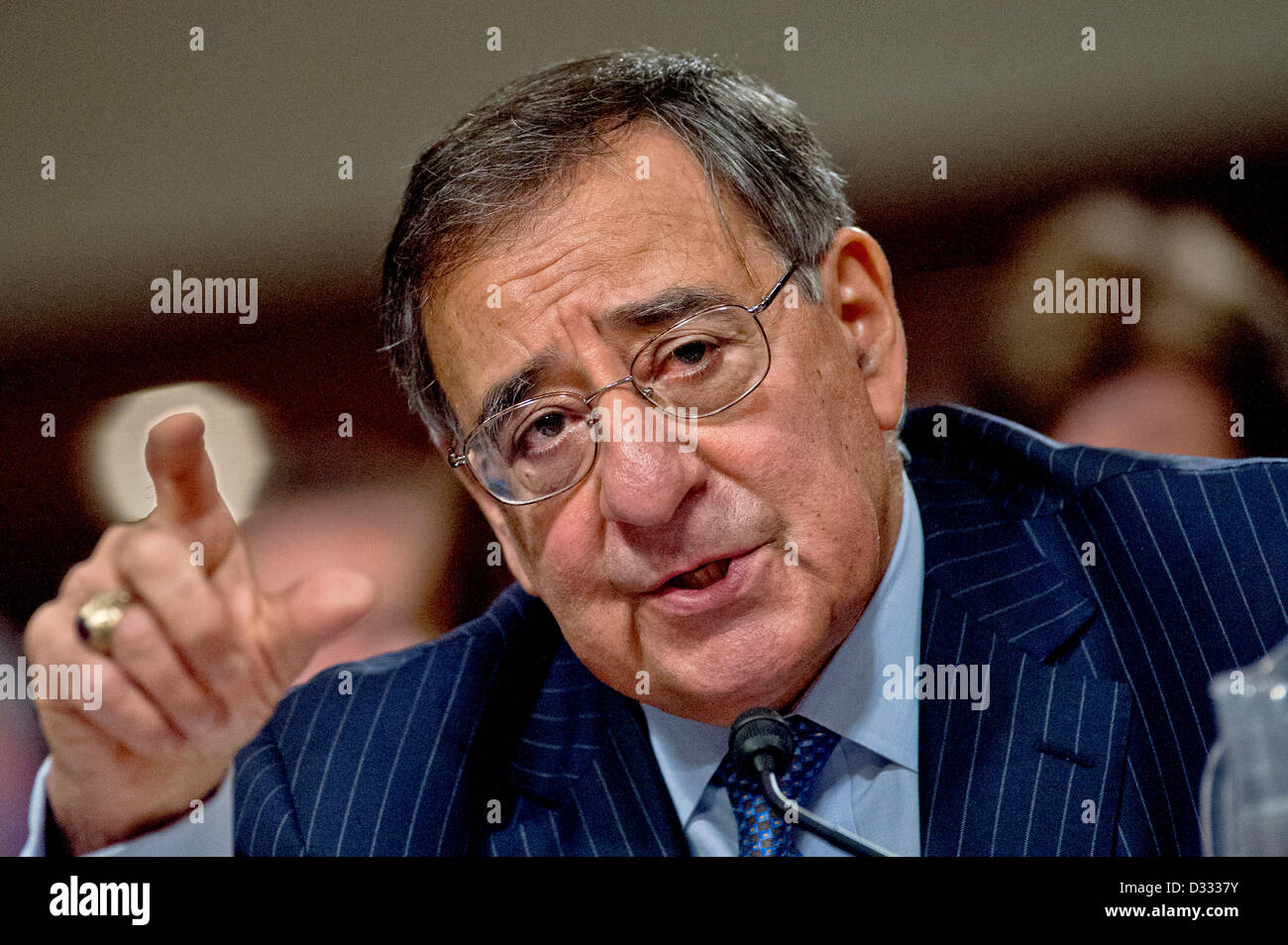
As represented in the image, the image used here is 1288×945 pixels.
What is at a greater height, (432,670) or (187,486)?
(187,486)

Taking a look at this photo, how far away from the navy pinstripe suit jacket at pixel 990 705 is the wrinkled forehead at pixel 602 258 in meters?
0.53

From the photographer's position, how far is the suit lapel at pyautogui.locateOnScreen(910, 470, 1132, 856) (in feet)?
5.39

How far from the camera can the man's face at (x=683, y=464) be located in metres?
1.59

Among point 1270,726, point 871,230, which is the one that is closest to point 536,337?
point 871,230

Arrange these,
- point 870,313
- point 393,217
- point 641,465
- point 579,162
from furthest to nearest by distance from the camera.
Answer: point 393,217
point 870,313
point 579,162
point 641,465

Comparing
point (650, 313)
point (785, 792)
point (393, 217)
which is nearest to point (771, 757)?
point (785, 792)

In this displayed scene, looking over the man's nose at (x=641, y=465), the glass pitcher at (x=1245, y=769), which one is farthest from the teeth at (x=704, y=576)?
the glass pitcher at (x=1245, y=769)

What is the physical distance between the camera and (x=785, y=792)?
1716mm

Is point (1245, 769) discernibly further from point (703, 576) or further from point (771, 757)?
point (703, 576)

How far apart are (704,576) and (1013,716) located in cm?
52

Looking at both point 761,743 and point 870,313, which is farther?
point 870,313

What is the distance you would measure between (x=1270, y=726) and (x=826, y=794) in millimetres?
663

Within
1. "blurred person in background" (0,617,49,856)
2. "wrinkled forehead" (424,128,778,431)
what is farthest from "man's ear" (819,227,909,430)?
"blurred person in background" (0,617,49,856)

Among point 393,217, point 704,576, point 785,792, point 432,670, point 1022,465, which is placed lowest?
point 785,792
